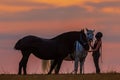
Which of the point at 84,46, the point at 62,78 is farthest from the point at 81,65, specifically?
the point at 62,78

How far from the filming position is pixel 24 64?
75.2ft

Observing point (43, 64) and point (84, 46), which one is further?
point (43, 64)

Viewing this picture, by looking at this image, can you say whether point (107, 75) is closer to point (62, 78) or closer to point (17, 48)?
point (62, 78)

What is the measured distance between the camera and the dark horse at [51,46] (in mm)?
22891

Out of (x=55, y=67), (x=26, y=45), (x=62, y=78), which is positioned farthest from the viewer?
(x=55, y=67)

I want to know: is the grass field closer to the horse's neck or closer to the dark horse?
the dark horse

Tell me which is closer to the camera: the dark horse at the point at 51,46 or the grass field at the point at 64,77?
the grass field at the point at 64,77

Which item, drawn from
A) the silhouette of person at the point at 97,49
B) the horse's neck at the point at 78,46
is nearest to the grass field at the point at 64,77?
the silhouette of person at the point at 97,49

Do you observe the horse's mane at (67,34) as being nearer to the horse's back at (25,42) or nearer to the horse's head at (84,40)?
the horse's head at (84,40)

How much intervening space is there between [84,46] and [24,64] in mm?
2430

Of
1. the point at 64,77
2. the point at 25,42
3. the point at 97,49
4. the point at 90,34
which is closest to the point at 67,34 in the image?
the point at 90,34

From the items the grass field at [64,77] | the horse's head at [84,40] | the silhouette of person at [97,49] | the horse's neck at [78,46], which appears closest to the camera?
the grass field at [64,77]

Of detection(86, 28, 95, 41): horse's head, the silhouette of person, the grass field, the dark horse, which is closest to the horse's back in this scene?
the dark horse

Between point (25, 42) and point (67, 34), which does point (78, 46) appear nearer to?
point (67, 34)
